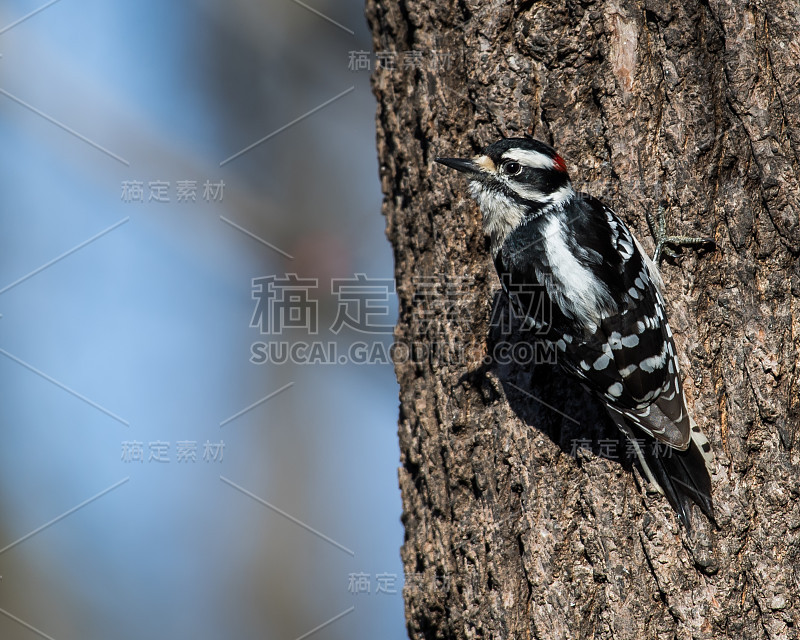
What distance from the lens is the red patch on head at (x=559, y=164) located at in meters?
3.16

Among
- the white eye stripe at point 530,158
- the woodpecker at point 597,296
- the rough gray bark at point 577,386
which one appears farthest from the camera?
the white eye stripe at point 530,158

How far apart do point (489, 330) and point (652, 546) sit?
3.53 ft

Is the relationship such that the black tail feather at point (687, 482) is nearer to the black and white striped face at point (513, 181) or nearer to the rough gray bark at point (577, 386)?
the rough gray bark at point (577, 386)

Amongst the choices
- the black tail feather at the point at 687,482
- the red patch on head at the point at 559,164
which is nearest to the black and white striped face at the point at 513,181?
the red patch on head at the point at 559,164

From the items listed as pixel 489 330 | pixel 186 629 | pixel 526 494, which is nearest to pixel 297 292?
pixel 186 629

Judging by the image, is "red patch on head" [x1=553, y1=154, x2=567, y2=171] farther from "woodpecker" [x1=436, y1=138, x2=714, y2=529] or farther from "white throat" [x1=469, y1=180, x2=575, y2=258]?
"white throat" [x1=469, y1=180, x2=575, y2=258]

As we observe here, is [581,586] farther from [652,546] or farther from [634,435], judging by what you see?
[634,435]

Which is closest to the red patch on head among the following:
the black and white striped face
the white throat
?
the black and white striped face

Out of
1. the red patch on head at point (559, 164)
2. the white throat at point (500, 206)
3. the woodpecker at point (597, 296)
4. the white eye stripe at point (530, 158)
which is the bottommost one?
the woodpecker at point (597, 296)

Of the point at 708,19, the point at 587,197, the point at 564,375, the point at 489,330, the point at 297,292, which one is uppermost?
the point at 297,292

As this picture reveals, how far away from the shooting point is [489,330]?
129 inches

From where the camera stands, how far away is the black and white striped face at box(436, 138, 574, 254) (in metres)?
3.16

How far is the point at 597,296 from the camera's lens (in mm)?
3176

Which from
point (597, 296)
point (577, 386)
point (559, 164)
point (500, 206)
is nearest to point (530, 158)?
point (559, 164)
